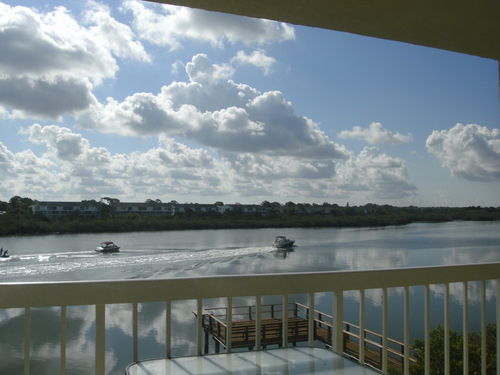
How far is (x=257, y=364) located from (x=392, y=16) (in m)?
1.32

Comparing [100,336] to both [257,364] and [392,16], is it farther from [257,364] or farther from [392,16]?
[392,16]

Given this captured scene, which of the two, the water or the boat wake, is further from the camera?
the boat wake

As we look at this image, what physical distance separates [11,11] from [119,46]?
4729mm

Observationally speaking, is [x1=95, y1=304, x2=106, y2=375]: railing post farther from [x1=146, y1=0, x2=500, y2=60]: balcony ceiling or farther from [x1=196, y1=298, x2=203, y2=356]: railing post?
[x1=146, y1=0, x2=500, y2=60]: balcony ceiling

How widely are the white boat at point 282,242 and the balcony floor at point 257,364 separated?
11910mm

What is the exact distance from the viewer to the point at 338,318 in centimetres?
160

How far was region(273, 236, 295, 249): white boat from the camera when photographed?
43.5 feet

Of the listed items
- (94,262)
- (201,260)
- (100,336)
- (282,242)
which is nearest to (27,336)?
(100,336)

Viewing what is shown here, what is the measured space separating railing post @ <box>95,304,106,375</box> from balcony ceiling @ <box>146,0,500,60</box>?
3.44 feet

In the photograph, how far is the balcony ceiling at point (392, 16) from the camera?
1.44m

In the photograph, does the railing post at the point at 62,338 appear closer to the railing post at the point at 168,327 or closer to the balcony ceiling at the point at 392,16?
the railing post at the point at 168,327

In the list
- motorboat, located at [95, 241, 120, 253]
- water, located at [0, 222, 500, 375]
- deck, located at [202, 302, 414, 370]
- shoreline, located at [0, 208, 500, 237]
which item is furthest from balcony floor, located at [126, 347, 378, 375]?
motorboat, located at [95, 241, 120, 253]

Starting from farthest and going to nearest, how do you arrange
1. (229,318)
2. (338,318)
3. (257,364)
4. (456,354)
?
(456,354) → (338,318) → (229,318) → (257,364)

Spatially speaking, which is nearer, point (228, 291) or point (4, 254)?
point (228, 291)
